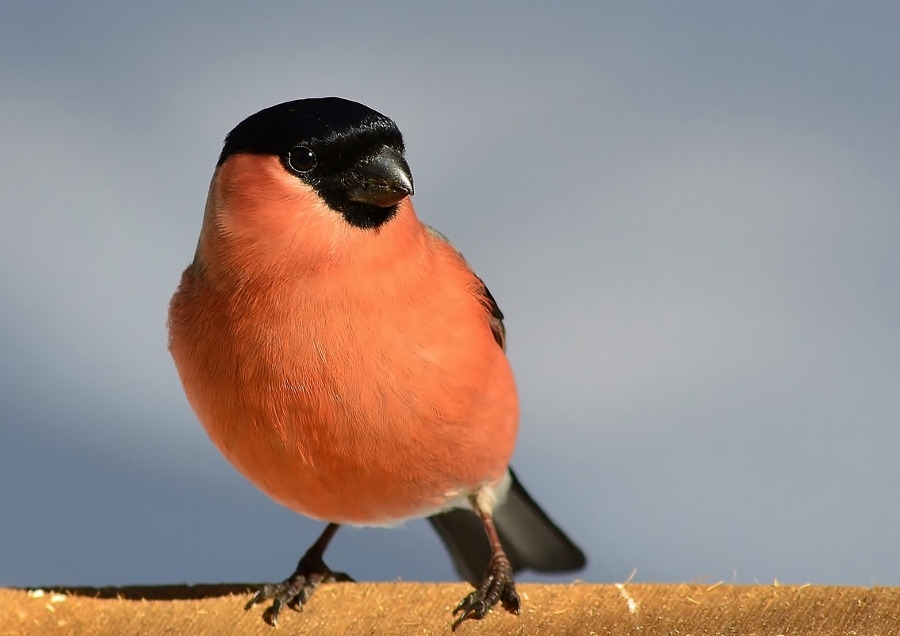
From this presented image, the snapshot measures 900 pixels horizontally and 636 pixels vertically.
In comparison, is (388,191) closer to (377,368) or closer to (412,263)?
(412,263)

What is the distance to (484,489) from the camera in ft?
8.19

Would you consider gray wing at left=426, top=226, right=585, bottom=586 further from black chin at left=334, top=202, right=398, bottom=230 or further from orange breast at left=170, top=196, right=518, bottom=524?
black chin at left=334, top=202, right=398, bottom=230

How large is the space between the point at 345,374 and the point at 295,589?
631 millimetres

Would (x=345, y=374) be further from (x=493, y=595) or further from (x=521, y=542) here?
(x=521, y=542)

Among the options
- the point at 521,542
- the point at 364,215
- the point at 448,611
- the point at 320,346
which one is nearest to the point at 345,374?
the point at 320,346

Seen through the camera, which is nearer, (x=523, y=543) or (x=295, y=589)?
(x=295, y=589)

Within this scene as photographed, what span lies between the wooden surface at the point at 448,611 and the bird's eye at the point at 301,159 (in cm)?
83

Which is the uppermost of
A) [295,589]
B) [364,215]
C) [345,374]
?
[364,215]

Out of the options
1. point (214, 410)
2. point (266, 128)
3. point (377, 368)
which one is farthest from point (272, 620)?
point (266, 128)

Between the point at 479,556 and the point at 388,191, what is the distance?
3.96ft

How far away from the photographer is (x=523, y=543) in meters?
2.86

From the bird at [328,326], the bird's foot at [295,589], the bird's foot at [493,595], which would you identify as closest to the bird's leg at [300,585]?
the bird's foot at [295,589]

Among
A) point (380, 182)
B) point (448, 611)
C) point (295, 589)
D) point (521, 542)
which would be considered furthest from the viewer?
point (521, 542)

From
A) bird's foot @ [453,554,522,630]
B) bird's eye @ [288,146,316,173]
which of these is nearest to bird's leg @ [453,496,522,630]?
bird's foot @ [453,554,522,630]
